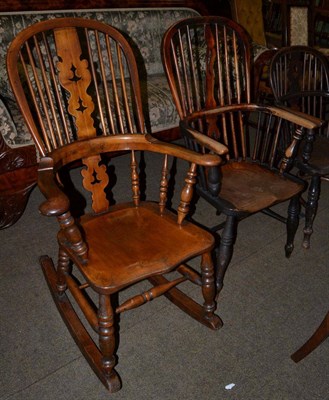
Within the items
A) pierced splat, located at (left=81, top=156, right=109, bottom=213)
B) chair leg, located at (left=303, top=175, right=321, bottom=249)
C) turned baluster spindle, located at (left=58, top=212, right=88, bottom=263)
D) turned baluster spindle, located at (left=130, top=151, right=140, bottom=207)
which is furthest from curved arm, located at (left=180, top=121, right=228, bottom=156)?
chair leg, located at (left=303, top=175, right=321, bottom=249)

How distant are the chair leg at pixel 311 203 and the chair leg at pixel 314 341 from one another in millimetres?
702

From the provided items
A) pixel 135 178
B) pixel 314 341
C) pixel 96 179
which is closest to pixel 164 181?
pixel 135 178

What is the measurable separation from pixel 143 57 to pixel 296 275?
2268mm

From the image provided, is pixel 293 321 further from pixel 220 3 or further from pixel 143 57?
pixel 220 3

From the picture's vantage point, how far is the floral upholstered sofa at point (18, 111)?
77.9 inches

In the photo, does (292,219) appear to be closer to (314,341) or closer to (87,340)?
(314,341)

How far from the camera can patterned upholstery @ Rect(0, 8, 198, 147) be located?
1990 millimetres

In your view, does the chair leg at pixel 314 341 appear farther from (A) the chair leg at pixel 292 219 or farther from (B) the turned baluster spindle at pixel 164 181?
(B) the turned baluster spindle at pixel 164 181

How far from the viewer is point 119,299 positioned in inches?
65.1

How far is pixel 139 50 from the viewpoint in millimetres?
3121

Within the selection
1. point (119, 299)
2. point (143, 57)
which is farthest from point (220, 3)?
point (119, 299)

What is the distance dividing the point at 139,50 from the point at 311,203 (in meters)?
2.05

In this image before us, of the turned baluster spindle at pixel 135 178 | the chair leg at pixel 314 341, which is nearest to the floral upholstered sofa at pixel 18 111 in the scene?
the turned baluster spindle at pixel 135 178

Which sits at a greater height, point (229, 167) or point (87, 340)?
point (229, 167)
